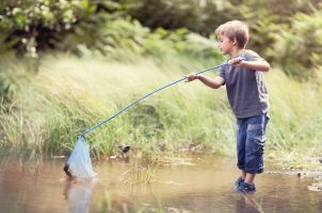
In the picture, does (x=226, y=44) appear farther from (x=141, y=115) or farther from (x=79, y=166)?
(x=141, y=115)

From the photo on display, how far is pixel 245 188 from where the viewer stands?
6.20m

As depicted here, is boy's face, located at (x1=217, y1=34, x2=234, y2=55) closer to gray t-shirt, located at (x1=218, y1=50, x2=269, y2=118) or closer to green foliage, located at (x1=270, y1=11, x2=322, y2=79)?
gray t-shirt, located at (x1=218, y1=50, x2=269, y2=118)

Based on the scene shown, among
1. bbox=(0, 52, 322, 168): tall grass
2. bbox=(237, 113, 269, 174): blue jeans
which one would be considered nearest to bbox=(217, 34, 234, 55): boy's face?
bbox=(237, 113, 269, 174): blue jeans

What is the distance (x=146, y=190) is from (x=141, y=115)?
2848 millimetres

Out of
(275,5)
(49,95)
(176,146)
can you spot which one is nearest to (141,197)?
(176,146)

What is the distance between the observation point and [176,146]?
27.8 ft

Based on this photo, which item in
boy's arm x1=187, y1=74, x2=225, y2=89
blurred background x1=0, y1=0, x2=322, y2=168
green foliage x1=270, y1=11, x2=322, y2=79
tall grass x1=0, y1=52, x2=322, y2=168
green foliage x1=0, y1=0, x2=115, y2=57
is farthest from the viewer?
green foliage x1=270, y1=11, x2=322, y2=79

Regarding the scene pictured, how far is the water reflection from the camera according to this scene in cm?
550

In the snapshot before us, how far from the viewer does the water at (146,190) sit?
5520mm

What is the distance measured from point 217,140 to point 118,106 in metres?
1.20

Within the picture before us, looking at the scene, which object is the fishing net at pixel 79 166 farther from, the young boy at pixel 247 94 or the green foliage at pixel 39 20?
the green foliage at pixel 39 20

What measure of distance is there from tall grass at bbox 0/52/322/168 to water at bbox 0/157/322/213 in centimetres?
56

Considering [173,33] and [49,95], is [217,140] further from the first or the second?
[173,33]

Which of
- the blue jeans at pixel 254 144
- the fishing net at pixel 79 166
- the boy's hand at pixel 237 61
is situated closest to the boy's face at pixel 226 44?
the boy's hand at pixel 237 61
